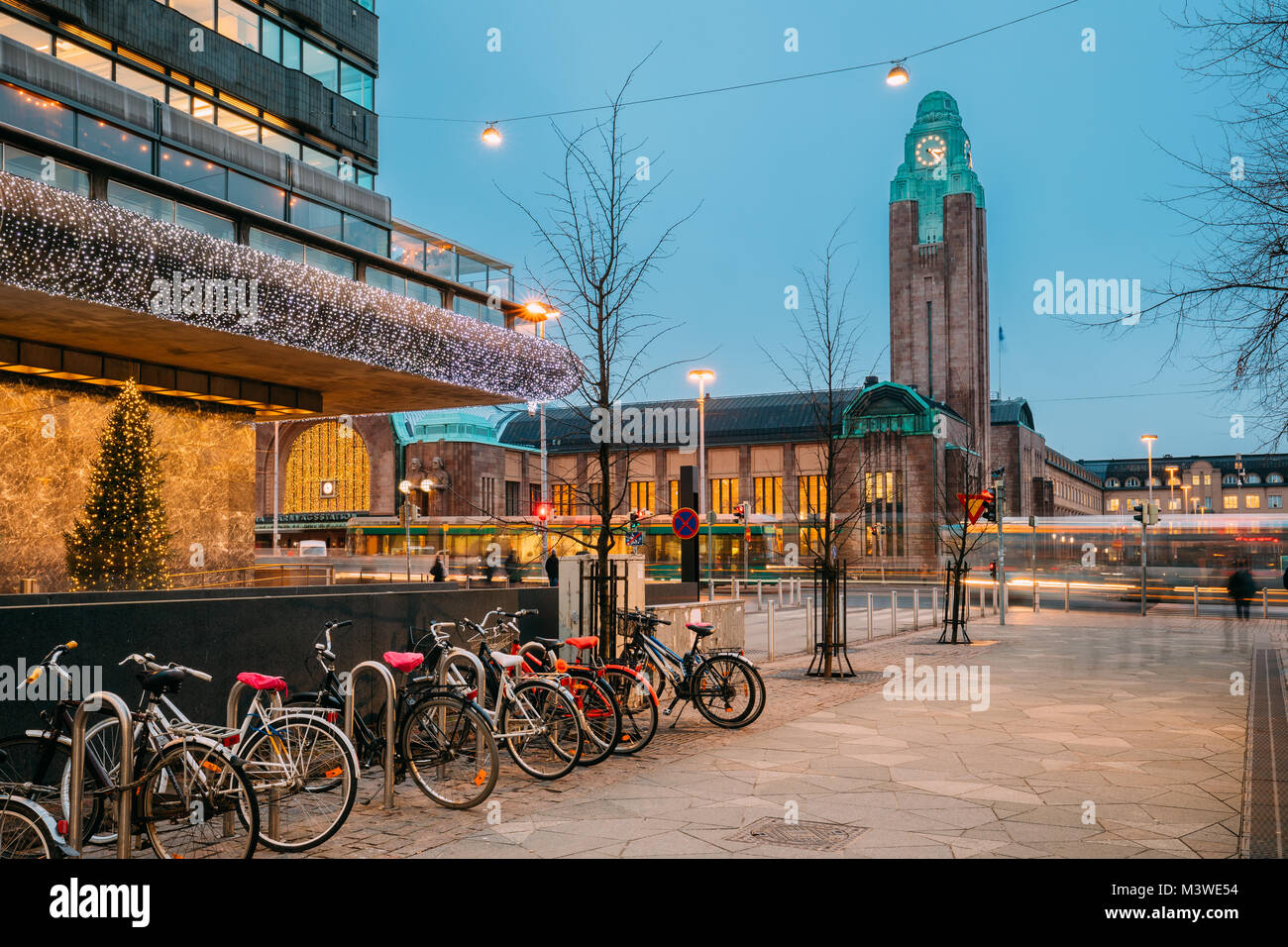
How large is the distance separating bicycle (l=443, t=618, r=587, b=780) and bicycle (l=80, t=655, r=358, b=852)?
5.29 feet

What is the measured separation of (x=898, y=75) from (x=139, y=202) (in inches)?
526

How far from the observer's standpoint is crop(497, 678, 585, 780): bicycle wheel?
307 inches

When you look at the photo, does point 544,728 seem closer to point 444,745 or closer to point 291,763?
point 444,745

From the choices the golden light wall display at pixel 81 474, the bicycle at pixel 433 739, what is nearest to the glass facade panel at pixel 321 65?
the golden light wall display at pixel 81 474

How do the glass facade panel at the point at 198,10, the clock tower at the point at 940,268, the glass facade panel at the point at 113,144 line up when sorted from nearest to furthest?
the glass facade panel at the point at 113,144
the glass facade panel at the point at 198,10
the clock tower at the point at 940,268

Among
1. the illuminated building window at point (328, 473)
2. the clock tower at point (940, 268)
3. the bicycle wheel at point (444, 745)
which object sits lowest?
the bicycle wheel at point (444, 745)

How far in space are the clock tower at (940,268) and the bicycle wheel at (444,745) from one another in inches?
2925

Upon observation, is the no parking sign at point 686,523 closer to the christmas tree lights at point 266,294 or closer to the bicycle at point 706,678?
the christmas tree lights at point 266,294

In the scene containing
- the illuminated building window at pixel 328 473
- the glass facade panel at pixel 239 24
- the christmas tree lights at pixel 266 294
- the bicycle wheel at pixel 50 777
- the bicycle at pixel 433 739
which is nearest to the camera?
the bicycle wheel at pixel 50 777

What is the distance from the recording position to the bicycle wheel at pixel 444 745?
712cm

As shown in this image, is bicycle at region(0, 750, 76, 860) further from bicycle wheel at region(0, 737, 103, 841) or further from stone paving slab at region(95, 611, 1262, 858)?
stone paving slab at region(95, 611, 1262, 858)

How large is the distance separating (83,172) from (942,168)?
3031 inches
